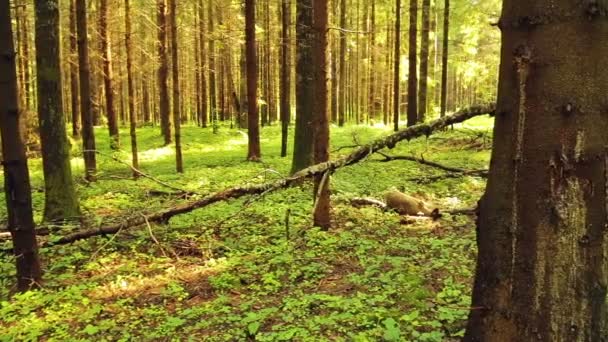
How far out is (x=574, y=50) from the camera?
2225 millimetres

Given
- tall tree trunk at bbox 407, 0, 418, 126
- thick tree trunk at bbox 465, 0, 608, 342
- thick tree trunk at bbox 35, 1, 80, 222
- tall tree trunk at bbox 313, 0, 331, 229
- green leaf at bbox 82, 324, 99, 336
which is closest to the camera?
thick tree trunk at bbox 465, 0, 608, 342

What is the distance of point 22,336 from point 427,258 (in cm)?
485

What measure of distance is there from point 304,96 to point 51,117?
5.83 m

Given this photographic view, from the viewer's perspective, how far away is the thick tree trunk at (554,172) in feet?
7.32

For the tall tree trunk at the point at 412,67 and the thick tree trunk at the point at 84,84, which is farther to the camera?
the tall tree trunk at the point at 412,67

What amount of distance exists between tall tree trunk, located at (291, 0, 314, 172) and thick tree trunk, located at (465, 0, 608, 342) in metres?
9.08

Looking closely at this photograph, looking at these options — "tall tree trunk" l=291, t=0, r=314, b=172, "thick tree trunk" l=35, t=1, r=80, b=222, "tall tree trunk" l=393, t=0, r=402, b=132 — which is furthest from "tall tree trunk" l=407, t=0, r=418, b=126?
"thick tree trunk" l=35, t=1, r=80, b=222

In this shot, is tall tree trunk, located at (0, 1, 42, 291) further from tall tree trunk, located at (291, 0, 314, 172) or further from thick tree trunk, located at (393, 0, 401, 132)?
thick tree trunk, located at (393, 0, 401, 132)


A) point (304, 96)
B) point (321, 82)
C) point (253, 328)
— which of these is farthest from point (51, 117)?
point (253, 328)

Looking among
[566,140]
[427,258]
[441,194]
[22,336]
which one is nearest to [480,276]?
[566,140]

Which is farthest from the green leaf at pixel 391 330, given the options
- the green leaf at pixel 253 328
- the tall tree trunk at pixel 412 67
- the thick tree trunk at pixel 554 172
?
the tall tree trunk at pixel 412 67

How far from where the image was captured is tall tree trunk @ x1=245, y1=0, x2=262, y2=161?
14.8m

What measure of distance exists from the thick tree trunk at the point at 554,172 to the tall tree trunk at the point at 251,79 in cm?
1319

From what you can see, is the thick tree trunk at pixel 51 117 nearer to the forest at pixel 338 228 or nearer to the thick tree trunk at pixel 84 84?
the forest at pixel 338 228
